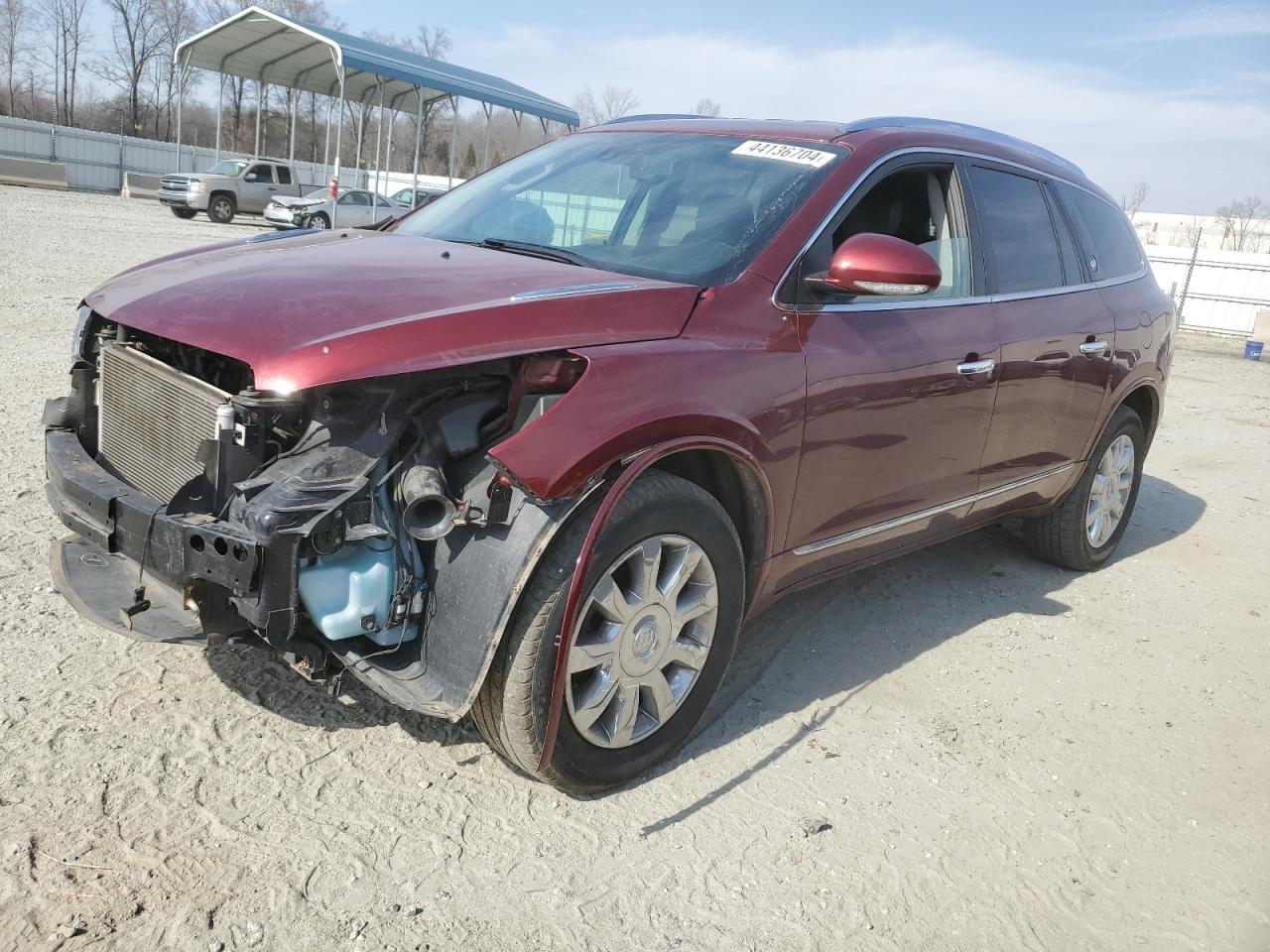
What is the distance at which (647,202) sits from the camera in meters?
3.63

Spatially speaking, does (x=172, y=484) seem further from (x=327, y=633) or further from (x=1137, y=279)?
(x=1137, y=279)

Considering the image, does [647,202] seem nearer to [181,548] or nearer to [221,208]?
[181,548]

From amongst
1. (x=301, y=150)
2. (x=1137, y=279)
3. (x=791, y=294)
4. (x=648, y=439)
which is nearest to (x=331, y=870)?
(x=648, y=439)

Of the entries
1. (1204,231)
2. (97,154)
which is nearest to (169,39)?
(97,154)

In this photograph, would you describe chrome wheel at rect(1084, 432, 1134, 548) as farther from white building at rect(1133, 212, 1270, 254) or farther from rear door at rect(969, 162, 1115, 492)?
white building at rect(1133, 212, 1270, 254)

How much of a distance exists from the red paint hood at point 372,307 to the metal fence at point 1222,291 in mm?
23904

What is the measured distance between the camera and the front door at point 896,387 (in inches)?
128

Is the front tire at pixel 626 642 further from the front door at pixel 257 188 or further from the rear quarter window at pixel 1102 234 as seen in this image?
the front door at pixel 257 188

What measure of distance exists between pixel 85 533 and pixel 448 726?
1.17m

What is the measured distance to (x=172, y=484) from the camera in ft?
8.99

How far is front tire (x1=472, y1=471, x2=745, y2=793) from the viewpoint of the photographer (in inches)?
102

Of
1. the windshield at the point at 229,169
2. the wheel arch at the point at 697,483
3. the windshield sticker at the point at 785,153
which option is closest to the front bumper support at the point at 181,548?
the wheel arch at the point at 697,483

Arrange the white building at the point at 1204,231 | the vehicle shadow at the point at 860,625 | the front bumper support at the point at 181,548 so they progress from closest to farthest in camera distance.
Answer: the front bumper support at the point at 181,548 → the vehicle shadow at the point at 860,625 → the white building at the point at 1204,231

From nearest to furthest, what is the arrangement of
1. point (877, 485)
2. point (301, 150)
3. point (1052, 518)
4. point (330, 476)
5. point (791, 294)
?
point (330, 476)
point (791, 294)
point (877, 485)
point (1052, 518)
point (301, 150)
